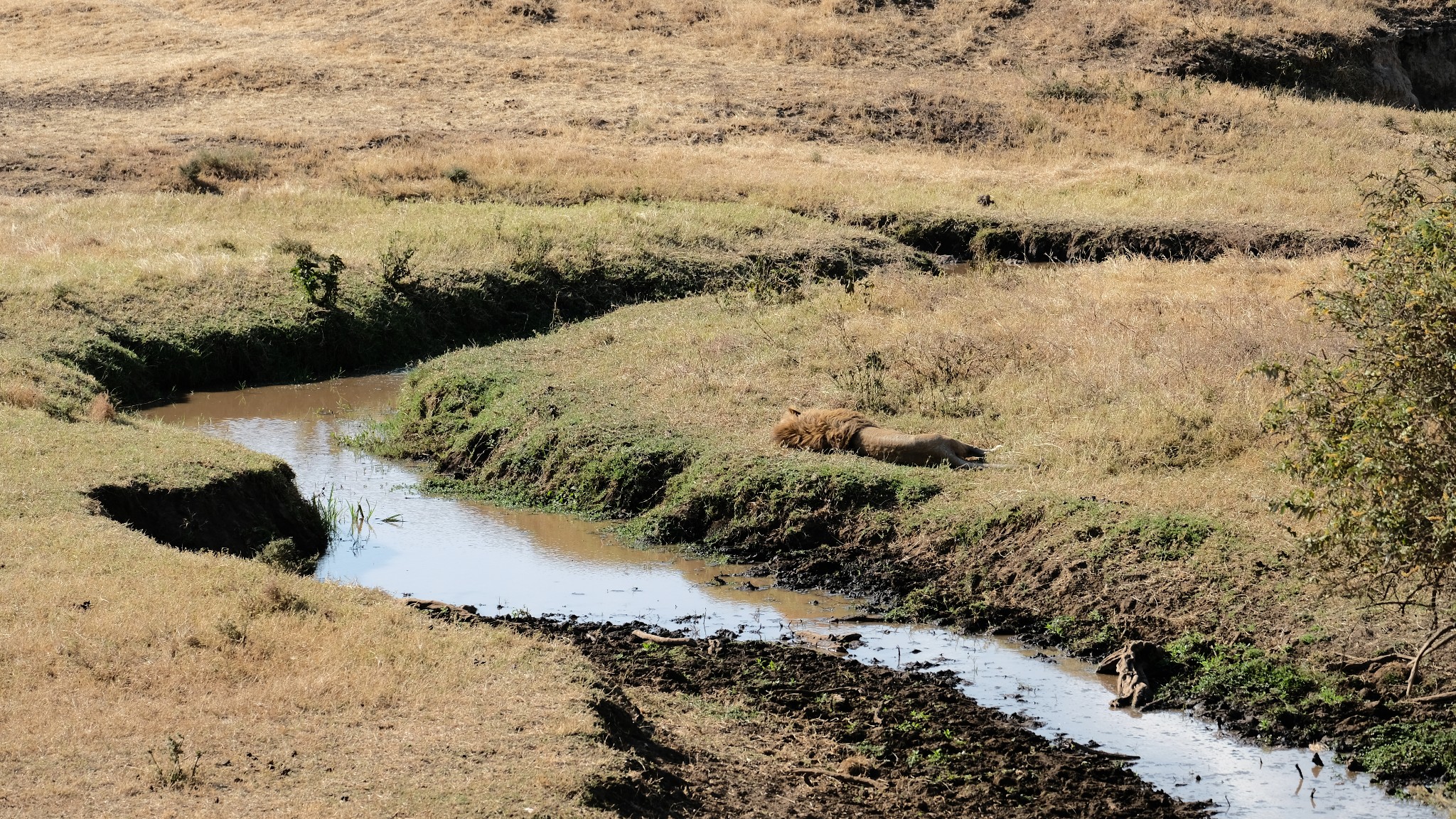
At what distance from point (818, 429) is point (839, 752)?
5.38 meters

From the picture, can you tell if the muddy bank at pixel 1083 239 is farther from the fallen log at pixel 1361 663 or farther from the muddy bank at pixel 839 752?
the muddy bank at pixel 839 752

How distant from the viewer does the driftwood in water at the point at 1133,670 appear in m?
8.93

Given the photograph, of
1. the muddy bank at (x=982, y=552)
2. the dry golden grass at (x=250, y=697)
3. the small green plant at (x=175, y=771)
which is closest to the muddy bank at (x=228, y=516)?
the dry golden grass at (x=250, y=697)

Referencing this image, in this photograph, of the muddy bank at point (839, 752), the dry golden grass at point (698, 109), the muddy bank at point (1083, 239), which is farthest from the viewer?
the dry golden grass at point (698, 109)

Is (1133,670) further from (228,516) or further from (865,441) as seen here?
(228,516)

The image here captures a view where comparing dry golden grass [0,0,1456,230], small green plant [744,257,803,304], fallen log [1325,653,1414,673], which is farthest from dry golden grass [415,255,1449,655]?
dry golden grass [0,0,1456,230]

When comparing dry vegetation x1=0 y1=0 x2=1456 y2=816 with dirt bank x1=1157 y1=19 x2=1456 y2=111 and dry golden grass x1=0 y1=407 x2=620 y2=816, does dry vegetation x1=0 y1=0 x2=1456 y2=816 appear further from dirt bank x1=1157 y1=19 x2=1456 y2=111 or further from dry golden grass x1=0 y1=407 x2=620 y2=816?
dirt bank x1=1157 y1=19 x2=1456 y2=111

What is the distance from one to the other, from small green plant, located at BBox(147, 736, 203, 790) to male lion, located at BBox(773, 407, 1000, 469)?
297 inches

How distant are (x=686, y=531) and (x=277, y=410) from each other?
8.07 metres

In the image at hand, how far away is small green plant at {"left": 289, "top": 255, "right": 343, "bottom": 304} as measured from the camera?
790 inches

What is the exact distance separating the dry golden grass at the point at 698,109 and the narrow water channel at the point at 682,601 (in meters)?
15.1

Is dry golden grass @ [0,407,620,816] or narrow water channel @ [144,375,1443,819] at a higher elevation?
dry golden grass @ [0,407,620,816]

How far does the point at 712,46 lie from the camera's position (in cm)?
4722

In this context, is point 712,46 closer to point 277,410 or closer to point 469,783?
point 277,410
